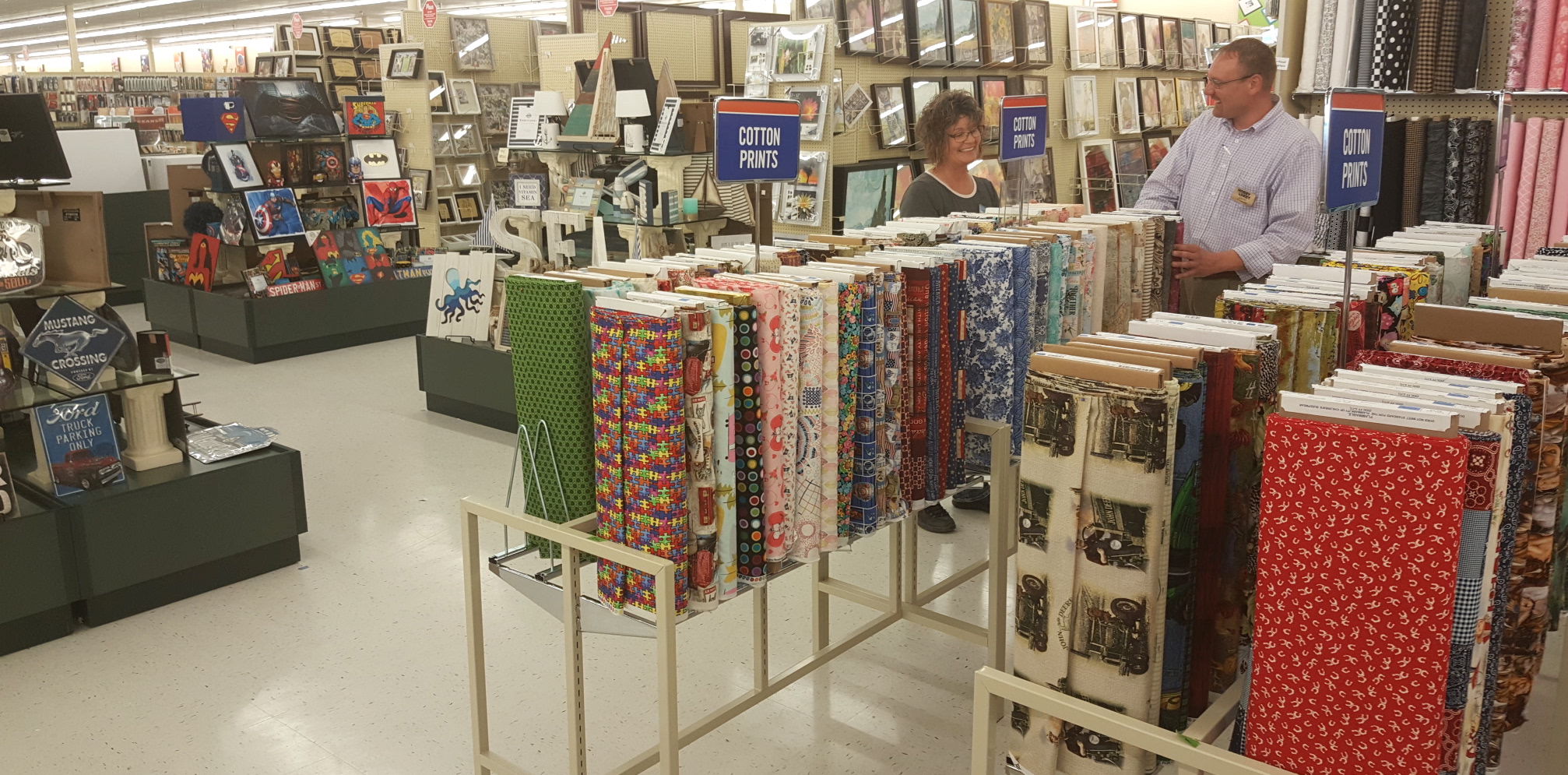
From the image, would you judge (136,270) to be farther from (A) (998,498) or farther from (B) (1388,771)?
(B) (1388,771)

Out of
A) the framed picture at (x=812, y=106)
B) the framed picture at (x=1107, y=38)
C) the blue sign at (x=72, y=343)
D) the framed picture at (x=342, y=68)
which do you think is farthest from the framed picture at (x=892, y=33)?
the framed picture at (x=342, y=68)

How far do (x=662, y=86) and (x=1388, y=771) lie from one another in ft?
18.3

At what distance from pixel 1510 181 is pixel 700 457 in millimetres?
3660

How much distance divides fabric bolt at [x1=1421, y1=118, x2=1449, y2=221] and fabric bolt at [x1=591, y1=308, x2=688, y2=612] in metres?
3.55

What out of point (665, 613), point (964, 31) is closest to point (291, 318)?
point (964, 31)

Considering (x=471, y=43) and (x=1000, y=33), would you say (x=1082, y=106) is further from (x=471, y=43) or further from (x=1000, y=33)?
(x=471, y=43)

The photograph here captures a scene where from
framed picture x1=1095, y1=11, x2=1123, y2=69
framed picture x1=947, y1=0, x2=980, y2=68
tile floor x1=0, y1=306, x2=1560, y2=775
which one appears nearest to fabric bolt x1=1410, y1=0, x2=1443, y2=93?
tile floor x1=0, y1=306, x2=1560, y2=775

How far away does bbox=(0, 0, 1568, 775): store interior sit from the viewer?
140 centimetres

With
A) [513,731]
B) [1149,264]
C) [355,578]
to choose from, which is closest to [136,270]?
[355,578]

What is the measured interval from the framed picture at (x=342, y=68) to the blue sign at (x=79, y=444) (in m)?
8.80

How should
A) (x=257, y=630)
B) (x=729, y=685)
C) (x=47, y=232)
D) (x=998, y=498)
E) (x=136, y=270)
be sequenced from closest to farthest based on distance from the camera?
(x=998, y=498), (x=729, y=685), (x=257, y=630), (x=47, y=232), (x=136, y=270)

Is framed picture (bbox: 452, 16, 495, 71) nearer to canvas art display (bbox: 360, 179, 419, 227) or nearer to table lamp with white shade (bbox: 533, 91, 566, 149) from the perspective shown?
canvas art display (bbox: 360, 179, 419, 227)

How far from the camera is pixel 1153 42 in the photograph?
9.07 metres

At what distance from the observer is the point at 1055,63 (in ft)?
26.2
